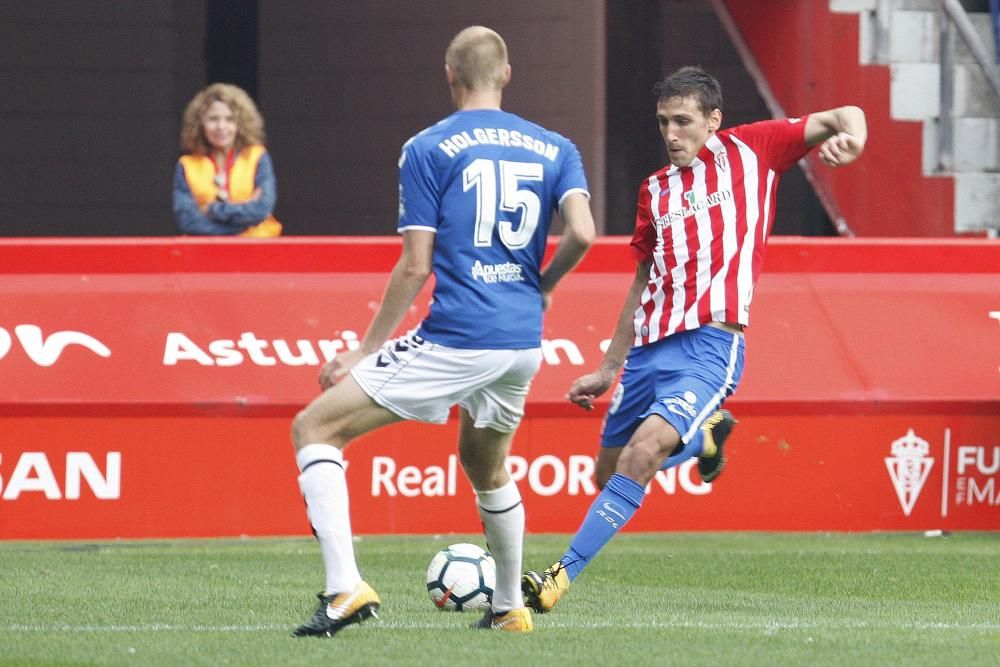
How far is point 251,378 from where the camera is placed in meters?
9.59

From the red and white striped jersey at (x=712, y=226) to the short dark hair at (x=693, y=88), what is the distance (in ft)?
0.60

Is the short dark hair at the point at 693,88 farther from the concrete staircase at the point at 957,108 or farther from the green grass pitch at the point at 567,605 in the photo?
the concrete staircase at the point at 957,108

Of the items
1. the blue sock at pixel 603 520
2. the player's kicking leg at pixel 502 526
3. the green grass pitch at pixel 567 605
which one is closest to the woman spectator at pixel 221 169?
the green grass pitch at pixel 567 605

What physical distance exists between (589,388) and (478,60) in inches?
63.8

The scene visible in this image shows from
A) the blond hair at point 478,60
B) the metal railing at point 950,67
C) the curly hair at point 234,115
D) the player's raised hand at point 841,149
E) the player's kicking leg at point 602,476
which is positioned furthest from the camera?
the metal railing at point 950,67

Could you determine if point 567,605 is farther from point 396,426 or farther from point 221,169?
point 221,169

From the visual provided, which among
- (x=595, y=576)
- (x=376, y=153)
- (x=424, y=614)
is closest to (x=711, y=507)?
(x=595, y=576)

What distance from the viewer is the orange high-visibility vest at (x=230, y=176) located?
35.3 feet

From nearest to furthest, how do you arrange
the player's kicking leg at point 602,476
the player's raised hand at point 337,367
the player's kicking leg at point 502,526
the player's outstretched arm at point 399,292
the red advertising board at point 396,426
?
the player's raised hand at point 337,367
the player's outstretched arm at point 399,292
the player's kicking leg at point 502,526
the player's kicking leg at point 602,476
the red advertising board at point 396,426

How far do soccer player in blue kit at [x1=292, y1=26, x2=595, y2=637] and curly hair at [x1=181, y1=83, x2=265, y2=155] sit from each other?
4838 millimetres

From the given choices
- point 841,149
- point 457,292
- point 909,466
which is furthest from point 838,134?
point 909,466

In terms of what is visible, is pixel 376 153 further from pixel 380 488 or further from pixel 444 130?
pixel 444 130

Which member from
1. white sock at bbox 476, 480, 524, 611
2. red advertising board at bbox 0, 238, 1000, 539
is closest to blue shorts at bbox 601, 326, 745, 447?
white sock at bbox 476, 480, 524, 611

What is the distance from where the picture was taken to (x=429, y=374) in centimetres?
596
